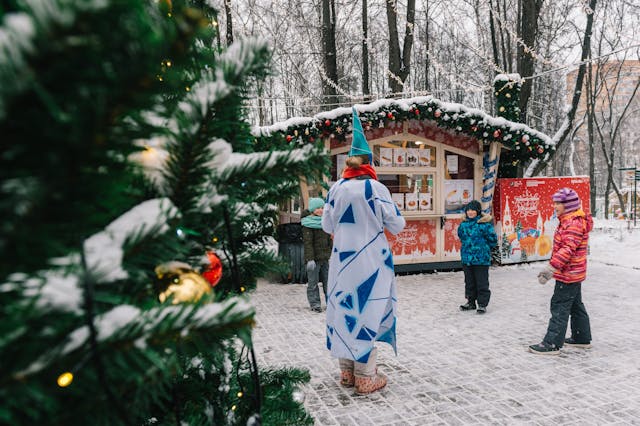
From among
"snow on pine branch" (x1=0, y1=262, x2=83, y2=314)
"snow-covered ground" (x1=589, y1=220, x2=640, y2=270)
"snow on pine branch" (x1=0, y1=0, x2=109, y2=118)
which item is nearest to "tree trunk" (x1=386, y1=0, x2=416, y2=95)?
"snow-covered ground" (x1=589, y1=220, x2=640, y2=270)

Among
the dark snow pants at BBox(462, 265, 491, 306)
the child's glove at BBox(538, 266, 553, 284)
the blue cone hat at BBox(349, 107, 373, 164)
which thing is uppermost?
the blue cone hat at BBox(349, 107, 373, 164)

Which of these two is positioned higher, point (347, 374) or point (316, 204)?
point (316, 204)

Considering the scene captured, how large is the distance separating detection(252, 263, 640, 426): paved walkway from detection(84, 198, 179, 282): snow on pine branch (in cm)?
308

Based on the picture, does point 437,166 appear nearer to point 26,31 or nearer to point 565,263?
point 565,263

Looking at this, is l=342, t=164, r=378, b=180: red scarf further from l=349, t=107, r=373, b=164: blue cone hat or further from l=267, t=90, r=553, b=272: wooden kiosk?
l=267, t=90, r=553, b=272: wooden kiosk

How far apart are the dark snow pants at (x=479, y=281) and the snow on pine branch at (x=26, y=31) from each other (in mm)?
6362

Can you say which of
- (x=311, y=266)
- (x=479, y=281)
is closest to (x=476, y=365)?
(x=479, y=281)

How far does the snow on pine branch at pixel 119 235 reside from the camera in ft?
1.89

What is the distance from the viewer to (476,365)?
4.41 metres

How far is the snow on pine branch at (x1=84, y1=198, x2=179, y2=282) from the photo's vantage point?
1.89 feet

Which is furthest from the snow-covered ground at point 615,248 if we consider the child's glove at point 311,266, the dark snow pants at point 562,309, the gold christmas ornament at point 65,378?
the gold christmas ornament at point 65,378

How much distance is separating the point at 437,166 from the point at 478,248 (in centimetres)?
387

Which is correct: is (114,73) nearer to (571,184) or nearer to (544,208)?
(544,208)

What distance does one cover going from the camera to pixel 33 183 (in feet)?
1.28
